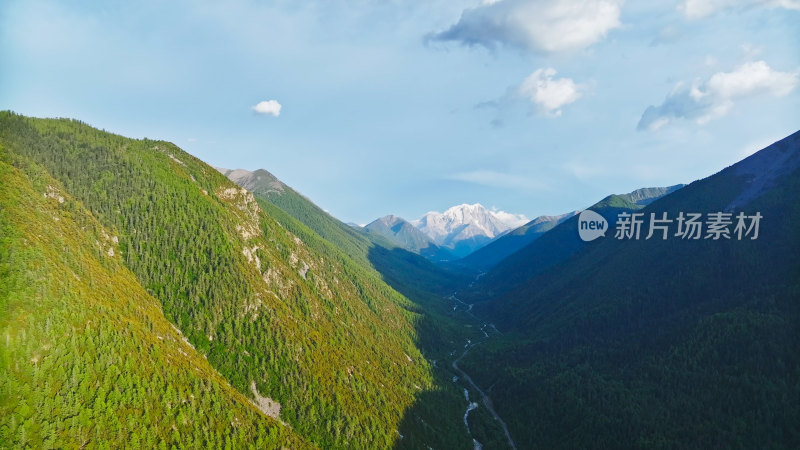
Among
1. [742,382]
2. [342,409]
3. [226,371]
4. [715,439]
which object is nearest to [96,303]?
[226,371]

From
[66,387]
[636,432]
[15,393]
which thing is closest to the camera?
[15,393]

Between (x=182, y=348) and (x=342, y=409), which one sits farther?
(x=342, y=409)

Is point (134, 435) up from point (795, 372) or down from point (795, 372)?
up

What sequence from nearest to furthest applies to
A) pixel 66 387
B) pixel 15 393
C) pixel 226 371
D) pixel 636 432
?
pixel 15 393 < pixel 66 387 < pixel 226 371 < pixel 636 432

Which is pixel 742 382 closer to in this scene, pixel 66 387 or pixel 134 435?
pixel 134 435

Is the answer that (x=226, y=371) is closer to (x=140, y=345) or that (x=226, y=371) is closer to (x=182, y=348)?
(x=182, y=348)

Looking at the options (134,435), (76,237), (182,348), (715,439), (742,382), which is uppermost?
(76,237)

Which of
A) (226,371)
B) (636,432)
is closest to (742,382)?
(636,432)
